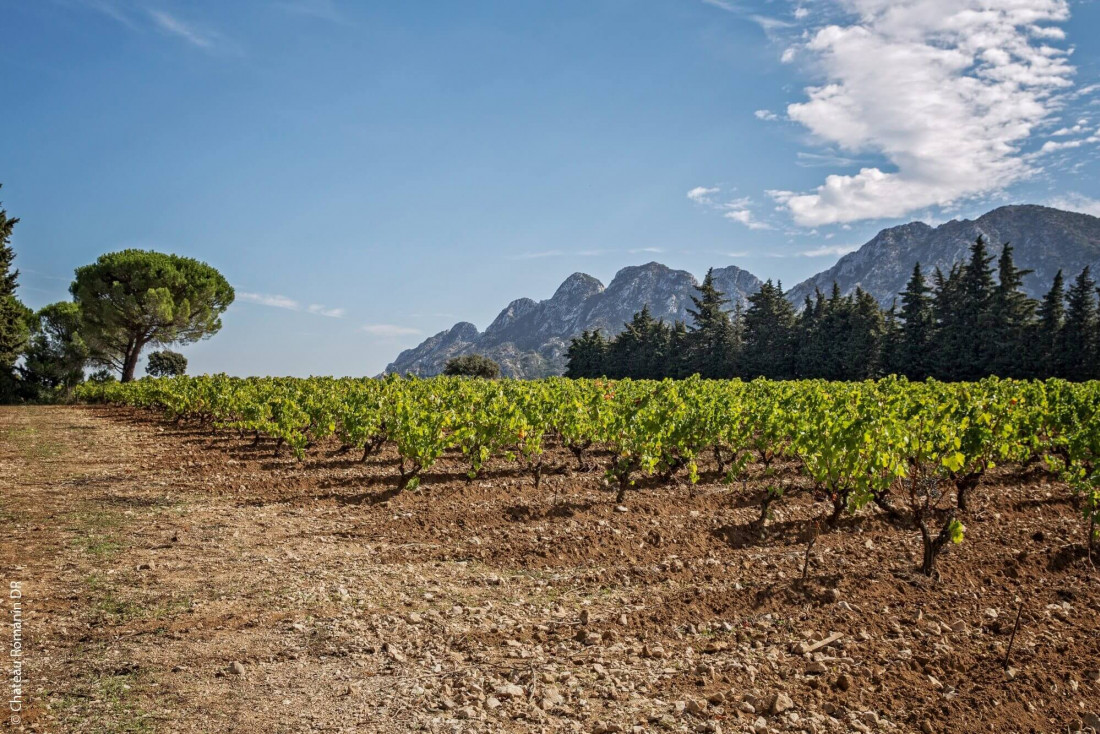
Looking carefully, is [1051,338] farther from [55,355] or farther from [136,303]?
[55,355]

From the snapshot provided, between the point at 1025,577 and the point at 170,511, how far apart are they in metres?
10.3

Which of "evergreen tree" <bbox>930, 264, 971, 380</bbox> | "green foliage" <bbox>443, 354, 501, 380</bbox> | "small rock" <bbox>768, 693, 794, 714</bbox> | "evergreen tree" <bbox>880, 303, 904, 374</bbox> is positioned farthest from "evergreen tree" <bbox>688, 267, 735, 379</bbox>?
"small rock" <bbox>768, 693, 794, 714</bbox>

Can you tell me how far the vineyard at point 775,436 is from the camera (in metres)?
7.25

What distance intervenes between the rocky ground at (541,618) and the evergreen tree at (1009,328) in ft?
111

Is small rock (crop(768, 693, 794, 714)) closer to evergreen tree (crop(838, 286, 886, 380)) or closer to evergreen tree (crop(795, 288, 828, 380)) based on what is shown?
evergreen tree (crop(838, 286, 886, 380))

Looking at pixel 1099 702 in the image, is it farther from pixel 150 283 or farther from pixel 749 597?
pixel 150 283

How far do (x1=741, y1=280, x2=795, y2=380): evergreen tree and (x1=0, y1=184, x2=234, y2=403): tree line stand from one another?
41.0 meters

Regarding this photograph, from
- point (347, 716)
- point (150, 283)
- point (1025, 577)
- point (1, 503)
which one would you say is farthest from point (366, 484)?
point (150, 283)

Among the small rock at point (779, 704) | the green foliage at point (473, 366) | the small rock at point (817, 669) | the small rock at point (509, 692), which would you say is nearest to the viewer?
the small rock at point (779, 704)

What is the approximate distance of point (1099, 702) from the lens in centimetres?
389

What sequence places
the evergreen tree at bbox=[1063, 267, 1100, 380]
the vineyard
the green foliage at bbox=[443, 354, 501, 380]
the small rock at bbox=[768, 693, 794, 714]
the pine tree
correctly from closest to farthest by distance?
the small rock at bbox=[768, 693, 794, 714] → the vineyard → the evergreen tree at bbox=[1063, 267, 1100, 380] → the pine tree → the green foliage at bbox=[443, 354, 501, 380]

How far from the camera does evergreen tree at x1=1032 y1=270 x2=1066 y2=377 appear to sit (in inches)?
1391

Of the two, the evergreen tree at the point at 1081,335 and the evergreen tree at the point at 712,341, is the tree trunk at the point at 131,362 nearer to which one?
the evergreen tree at the point at 712,341

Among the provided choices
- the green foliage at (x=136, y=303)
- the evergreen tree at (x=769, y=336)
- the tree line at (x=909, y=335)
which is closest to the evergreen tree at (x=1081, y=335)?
the tree line at (x=909, y=335)
